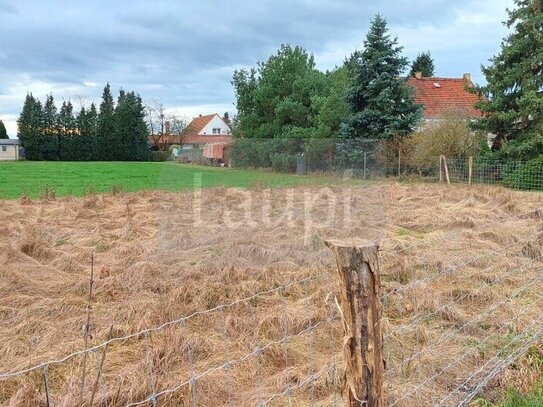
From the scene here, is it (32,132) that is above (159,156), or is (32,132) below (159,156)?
above

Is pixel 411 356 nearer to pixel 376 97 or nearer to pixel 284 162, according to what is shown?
pixel 376 97

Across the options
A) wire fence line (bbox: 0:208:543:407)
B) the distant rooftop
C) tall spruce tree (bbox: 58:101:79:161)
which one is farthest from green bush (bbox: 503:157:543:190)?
the distant rooftop

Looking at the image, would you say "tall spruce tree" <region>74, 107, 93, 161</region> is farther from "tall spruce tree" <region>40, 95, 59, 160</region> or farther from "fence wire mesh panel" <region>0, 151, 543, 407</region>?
"fence wire mesh panel" <region>0, 151, 543, 407</region>

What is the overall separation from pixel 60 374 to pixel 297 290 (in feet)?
6.56

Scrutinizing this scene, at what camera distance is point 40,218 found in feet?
25.3

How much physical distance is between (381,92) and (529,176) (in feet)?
22.3

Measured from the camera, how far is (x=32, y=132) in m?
39.6

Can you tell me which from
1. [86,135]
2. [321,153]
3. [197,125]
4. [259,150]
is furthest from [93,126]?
[321,153]

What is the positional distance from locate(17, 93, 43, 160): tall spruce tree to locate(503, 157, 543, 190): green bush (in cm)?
3703

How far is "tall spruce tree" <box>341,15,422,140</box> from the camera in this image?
741 inches

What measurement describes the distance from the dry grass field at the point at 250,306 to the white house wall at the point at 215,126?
48.6m

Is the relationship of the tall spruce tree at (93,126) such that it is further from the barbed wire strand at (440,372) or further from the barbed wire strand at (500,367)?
the barbed wire strand at (500,367)

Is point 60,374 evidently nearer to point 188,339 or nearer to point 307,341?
point 188,339

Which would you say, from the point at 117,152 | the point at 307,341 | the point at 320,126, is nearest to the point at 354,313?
the point at 307,341
